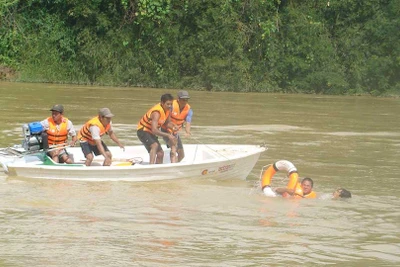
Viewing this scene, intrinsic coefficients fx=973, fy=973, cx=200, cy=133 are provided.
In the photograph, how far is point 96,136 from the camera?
13.4 m

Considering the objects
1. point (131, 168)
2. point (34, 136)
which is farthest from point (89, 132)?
point (131, 168)

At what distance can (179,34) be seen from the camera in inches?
1337

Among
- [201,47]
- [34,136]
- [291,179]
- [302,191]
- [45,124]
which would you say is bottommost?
[302,191]

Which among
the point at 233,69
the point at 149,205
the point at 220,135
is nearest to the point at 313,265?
the point at 149,205

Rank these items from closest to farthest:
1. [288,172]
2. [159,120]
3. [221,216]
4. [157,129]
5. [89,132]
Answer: [221,216] < [288,172] < [89,132] < [157,129] < [159,120]

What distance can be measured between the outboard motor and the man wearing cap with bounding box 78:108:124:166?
54cm

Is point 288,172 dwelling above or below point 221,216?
above

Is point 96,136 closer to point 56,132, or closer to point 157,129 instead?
point 56,132

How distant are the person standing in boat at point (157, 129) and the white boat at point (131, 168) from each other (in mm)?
243

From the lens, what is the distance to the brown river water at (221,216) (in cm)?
954

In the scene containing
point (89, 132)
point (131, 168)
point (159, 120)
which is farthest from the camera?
point (159, 120)

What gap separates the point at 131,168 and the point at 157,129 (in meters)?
0.84

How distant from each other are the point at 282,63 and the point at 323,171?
18.6 m

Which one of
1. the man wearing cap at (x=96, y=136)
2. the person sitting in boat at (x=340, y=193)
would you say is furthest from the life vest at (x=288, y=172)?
the man wearing cap at (x=96, y=136)
